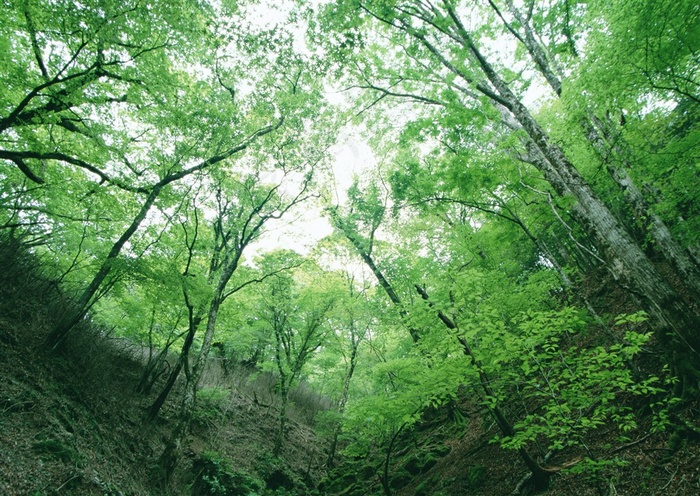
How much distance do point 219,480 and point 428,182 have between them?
9841 mm

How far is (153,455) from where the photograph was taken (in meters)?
8.46

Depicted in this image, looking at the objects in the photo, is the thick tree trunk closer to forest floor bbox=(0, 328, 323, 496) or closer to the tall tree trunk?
the tall tree trunk

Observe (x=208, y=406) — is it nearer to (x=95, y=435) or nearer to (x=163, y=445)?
(x=163, y=445)

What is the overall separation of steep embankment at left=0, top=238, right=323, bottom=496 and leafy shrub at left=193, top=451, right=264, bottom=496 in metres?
0.03

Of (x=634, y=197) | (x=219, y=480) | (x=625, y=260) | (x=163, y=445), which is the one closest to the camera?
(x=625, y=260)

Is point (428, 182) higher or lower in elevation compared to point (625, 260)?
higher

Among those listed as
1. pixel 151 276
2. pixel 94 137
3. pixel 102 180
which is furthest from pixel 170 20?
pixel 151 276

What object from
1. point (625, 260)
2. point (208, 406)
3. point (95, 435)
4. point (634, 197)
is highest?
point (634, 197)

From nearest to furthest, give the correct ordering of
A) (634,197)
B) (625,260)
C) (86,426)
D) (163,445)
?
(625,260)
(634,197)
(86,426)
(163,445)

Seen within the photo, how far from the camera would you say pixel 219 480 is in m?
8.85

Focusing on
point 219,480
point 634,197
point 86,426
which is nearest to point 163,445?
point 219,480

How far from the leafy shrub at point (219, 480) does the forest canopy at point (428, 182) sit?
1.73m

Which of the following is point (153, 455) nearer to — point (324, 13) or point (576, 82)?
point (324, 13)

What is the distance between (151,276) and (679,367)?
33.2 ft
